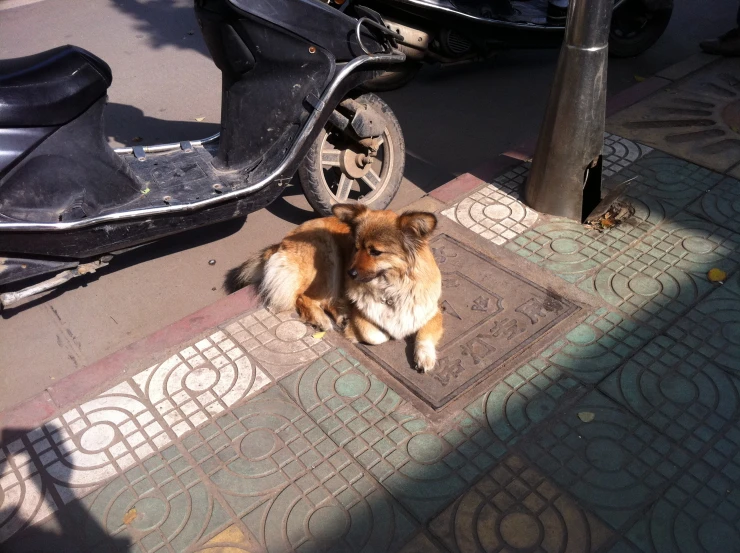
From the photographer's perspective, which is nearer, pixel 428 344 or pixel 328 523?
pixel 328 523

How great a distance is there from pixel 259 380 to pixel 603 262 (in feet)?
8.31

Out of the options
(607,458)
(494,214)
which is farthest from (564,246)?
(607,458)

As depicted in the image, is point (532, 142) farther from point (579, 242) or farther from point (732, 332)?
point (732, 332)

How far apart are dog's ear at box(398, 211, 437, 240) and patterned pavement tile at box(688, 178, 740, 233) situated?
256 centimetres

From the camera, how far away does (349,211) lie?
3.63m

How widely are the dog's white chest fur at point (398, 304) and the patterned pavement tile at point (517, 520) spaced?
3.36 ft

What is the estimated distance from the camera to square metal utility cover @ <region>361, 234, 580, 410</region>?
3673 millimetres

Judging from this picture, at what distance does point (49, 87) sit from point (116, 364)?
172 centimetres

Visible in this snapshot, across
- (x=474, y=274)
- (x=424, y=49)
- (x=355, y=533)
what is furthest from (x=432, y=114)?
(x=355, y=533)

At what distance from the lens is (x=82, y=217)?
3816 millimetres

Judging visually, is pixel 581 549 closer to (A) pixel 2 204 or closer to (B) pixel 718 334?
(B) pixel 718 334

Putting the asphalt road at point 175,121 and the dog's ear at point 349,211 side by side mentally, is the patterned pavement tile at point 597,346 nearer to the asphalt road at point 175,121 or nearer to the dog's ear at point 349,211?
the dog's ear at point 349,211

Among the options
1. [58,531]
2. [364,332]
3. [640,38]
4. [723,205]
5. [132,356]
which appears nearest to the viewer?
[58,531]

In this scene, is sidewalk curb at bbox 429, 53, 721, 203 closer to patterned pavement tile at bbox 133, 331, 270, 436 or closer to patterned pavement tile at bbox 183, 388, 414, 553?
patterned pavement tile at bbox 133, 331, 270, 436
